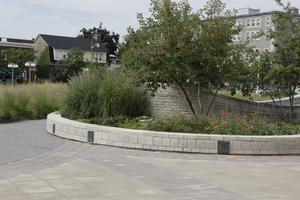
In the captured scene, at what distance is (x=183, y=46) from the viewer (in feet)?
45.3

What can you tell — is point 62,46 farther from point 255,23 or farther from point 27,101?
point 27,101

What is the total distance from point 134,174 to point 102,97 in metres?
6.87

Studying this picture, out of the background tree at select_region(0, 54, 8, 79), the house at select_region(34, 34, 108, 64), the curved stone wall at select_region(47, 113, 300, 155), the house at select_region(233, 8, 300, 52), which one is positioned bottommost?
the curved stone wall at select_region(47, 113, 300, 155)

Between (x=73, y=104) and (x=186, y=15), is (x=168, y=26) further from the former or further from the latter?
(x=73, y=104)

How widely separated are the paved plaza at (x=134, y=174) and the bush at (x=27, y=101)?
6543mm

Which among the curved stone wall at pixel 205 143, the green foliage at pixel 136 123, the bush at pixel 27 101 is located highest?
the bush at pixel 27 101

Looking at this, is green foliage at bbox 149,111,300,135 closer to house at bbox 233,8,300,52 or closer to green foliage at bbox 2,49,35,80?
green foliage at bbox 2,49,35,80

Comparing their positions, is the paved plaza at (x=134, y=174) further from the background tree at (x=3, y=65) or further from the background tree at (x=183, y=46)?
the background tree at (x=3, y=65)

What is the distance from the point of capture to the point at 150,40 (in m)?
14.6

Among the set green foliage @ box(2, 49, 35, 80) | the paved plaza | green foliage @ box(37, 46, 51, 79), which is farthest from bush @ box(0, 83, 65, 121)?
green foliage @ box(37, 46, 51, 79)

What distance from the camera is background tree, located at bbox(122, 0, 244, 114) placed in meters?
13.9

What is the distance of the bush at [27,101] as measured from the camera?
1850cm

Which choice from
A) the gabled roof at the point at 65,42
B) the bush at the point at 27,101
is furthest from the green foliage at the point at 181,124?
the gabled roof at the point at 65,42

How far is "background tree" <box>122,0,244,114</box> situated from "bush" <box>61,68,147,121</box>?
88 centimetres
